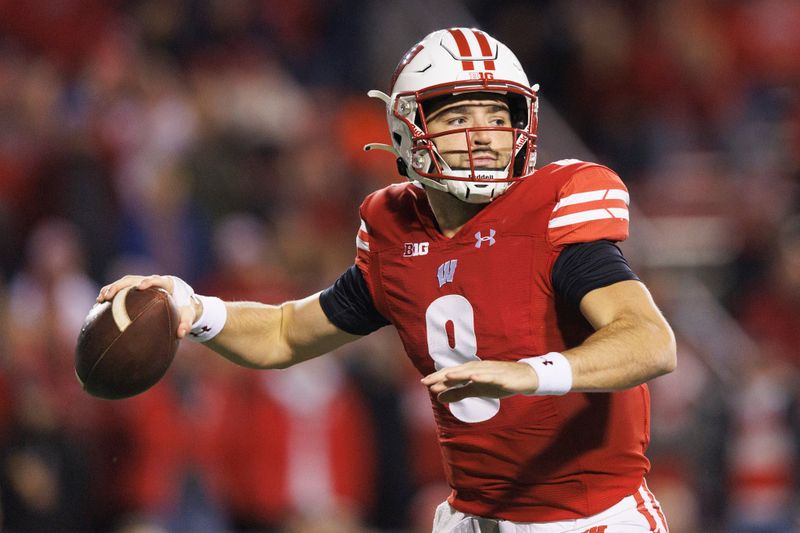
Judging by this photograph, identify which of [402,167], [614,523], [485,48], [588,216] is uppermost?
[485,48]

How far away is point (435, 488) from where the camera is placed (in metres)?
6.84

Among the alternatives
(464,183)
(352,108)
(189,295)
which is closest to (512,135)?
(464,183)

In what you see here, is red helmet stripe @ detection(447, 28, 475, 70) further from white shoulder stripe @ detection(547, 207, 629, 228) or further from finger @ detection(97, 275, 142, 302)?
finger @ detection(97, 275, 142, 302)

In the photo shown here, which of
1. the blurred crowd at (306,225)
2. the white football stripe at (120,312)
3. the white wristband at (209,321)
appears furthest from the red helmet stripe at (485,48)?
the blurred crowd at (306,225)

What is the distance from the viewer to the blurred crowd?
259 inches

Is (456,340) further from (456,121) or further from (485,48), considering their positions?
(485,48)

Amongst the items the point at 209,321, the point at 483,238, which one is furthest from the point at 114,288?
the point at 483,238

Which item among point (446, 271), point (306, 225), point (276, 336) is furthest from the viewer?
point (306, 225)

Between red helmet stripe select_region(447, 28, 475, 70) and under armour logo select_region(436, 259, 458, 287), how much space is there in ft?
1.80

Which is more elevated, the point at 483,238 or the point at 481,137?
the point at 481,137

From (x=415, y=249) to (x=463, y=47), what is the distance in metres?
0.59

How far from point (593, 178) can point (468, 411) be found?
0.71 metres

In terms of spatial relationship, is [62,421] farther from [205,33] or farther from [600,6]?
[600,6]

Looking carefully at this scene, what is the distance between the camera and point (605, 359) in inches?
112
